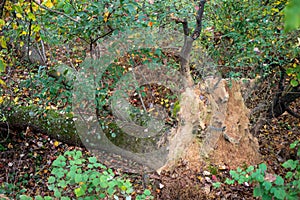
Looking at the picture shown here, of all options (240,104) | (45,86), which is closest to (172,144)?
(240,104)

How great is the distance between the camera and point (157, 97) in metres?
3.80

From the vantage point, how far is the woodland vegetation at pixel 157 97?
8.32 ft

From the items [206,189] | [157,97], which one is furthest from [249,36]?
[206,189]

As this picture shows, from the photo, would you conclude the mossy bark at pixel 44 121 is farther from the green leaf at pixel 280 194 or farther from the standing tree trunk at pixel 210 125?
the green leaf at pixel 280 194

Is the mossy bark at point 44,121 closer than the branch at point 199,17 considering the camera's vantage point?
No

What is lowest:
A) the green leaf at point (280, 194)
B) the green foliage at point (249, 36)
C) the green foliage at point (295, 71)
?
the green leaf at point (280, 194)

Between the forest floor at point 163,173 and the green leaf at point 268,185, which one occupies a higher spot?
the green leaf at point 268,185

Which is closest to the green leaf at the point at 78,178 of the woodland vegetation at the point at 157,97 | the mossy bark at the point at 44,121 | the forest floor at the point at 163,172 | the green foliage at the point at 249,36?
the woodland vegetation at the point at 157,97

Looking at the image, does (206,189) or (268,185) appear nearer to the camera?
(268,185)

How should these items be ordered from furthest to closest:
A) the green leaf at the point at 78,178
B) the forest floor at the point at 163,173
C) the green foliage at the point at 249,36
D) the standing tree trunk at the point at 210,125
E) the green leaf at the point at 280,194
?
the green foliage at the point at 249,36 < the standing tree trunk at the point at 210,125 < the forest floor at the point at 163,173 < the green leaf at the point at 78,178 < the green leaf at the point at 280,194

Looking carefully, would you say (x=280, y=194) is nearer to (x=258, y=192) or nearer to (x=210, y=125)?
(x=258, y=192)

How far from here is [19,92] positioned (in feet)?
13.5

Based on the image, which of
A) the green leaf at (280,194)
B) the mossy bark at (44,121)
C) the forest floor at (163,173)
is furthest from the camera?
the mossy bark at (44,121)

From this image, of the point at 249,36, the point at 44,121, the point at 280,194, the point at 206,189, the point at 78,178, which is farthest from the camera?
the point at 44,121
